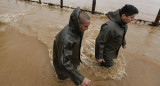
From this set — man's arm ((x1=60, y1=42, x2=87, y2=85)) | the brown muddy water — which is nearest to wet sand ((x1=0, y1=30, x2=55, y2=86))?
the brown muddy water

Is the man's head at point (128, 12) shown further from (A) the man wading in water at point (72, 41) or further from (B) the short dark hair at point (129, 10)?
(A) the man wading in water at point (72, 41)

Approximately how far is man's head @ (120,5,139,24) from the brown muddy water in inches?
67.1

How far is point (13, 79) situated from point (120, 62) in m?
3.21

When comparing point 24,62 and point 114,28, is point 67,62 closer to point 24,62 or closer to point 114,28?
point 114,28

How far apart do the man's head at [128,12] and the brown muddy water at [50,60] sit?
5.59ft

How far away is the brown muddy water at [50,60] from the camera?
11.2ft

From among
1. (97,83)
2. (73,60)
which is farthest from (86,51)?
(73,60)

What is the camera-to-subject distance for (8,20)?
705 cm

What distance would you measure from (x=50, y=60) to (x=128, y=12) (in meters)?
2.69

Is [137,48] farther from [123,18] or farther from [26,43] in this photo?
[26,43]

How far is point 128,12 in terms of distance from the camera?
102 inches

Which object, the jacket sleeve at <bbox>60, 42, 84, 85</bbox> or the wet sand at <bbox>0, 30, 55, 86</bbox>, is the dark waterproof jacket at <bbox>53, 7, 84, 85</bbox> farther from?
the wet sand at <bbox>0, 30, 55, 86</bbox>

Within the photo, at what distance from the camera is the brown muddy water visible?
342 cm

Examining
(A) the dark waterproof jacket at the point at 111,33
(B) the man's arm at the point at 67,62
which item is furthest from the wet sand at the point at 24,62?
(A) the dark waterproof jacket at the point at 111,33
